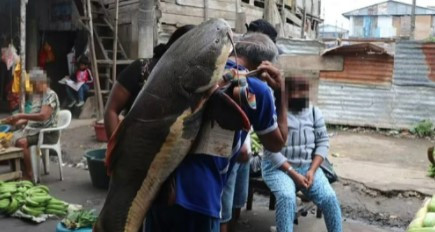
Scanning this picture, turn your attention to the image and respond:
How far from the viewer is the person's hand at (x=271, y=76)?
203cm

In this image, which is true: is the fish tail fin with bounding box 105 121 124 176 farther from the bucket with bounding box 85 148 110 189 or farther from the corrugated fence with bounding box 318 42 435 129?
the corrugated fence with bounding box 318 42 435 129

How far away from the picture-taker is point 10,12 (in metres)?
12.4

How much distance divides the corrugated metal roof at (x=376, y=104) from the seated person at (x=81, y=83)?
5.48 meters

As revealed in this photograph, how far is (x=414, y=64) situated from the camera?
417 inches

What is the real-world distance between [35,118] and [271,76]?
459cm

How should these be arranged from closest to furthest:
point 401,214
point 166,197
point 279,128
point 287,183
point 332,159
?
point 166,197, point 279,128, point 287,183, point 401,214, point 332,159

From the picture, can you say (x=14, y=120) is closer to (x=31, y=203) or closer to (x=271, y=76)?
(x=31, y=203)

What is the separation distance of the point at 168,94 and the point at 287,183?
2285 mm

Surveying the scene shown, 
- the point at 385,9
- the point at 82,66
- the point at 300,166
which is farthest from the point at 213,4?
the point at 385,9

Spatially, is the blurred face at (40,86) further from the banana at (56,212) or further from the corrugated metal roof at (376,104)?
the corrugated metal roof at (376,104)

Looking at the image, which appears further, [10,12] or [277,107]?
[10,12]

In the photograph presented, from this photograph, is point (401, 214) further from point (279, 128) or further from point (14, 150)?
point (14, 150)

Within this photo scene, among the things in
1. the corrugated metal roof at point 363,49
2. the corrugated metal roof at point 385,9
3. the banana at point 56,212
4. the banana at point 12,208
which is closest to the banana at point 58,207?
the banana at point 56,212

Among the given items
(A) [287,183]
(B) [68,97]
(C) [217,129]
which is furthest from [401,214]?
(B) [68,97]
